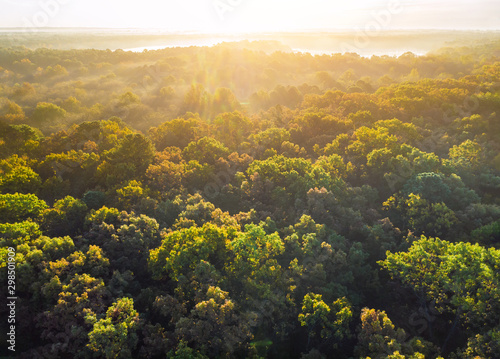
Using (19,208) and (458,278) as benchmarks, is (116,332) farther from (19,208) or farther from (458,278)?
(458,278)

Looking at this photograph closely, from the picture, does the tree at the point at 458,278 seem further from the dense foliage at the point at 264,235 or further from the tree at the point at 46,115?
the tree at the point at 46,115

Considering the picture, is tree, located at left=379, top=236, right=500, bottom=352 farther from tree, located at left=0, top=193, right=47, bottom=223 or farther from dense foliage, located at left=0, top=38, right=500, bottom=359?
tree, located at left=0, top=193, right=47, bottom=223

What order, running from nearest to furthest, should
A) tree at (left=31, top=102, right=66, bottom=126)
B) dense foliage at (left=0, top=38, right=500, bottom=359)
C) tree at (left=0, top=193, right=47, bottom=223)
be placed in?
dense foliage at (left=0, top=38, right=500, bottom=359) → tree at (left=0, top=193, right=47, bottom=223) → tree at (left=31, top=102, right=66, bottom=126)

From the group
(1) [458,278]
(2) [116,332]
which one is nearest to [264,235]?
(2) [116,332]

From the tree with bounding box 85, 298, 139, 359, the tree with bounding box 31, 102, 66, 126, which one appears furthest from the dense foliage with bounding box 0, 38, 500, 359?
the tree with bounding box 31, 102, 66, 126

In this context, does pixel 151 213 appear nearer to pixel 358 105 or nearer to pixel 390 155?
pixel 390 155

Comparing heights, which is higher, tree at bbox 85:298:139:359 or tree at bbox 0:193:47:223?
tree at bbox 0:193:47:223

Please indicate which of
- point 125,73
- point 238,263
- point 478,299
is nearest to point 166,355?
point 238,263

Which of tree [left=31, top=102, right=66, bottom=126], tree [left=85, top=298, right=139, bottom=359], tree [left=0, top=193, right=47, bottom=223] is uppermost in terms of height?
tree [left=31, top=102, right=66, bottom=126]

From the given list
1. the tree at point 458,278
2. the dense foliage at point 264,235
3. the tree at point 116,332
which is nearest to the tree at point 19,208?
the dense foliage at point 264,235
